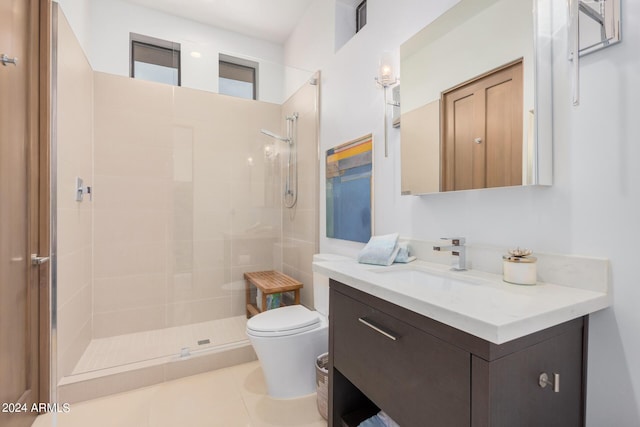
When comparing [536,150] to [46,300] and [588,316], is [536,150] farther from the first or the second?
[46,300]

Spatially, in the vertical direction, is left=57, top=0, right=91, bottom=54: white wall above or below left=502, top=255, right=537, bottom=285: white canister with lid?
above

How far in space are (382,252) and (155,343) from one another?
1931 mm

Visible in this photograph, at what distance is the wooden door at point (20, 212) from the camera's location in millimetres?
1270

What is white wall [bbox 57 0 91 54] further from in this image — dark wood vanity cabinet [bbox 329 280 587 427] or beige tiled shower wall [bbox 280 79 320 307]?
dark wood vanity cabinet [bbox 329 280 587 427]

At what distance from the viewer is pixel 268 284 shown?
8.07ft

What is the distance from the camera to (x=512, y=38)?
1089 mm

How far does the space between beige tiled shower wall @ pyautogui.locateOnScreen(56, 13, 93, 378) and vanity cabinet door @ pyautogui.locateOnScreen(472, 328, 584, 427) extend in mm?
2115

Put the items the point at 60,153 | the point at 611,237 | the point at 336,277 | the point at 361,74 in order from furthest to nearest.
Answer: the point at 361,74 < the point at 60,153 < the point at 336,277 < the point at 611,237

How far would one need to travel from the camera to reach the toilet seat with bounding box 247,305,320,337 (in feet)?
5.49

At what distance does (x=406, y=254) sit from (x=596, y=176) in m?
0.76

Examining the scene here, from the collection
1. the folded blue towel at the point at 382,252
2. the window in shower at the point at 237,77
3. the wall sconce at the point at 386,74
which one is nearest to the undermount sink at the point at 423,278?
the folded blue towel at the point at 382,252

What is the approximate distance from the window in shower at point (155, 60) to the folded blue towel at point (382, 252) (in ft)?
7.29

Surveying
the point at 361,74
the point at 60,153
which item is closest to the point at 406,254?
the point at 361,74

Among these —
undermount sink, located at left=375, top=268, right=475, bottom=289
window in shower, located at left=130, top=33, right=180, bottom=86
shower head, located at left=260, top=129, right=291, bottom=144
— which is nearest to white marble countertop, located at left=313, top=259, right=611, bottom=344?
undermount sink, located at left=375, top=268, right=475, bottom=289
